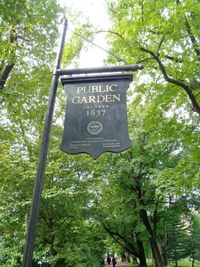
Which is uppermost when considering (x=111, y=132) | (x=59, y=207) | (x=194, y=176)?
(x=194, y=176)

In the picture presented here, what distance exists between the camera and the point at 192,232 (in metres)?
29.2

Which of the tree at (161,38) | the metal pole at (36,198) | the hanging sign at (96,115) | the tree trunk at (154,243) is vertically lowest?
the metal pole at (36,198)

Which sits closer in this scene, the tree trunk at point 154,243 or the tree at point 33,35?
the tree at point 33,35

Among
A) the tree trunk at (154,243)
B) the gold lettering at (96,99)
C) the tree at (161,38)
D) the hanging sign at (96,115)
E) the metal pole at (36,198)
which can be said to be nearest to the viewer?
the metal pole at (36,198)

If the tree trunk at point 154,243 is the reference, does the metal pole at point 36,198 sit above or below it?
below

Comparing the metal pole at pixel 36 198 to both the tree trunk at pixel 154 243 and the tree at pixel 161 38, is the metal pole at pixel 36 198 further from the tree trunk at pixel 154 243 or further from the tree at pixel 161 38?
the tree trunk at pixel 154 243

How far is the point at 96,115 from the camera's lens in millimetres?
3018

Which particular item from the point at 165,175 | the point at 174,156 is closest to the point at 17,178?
the point at 165,175

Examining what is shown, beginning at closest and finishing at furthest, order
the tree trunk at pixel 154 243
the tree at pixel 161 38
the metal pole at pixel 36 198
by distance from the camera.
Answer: the metal pole at pixel 36 198
the tree at pixel 161 38
the tree trunk at pixel 154 243

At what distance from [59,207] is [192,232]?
80.3 ft

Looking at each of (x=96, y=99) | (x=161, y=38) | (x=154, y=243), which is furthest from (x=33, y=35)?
(x=154, y=243)

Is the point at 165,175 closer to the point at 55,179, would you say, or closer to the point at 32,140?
the point at 55,179

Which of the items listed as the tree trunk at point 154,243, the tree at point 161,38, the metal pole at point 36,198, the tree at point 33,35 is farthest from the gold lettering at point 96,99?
the tree trunk at point 154,243

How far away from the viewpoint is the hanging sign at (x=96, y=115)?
289 centimetres
